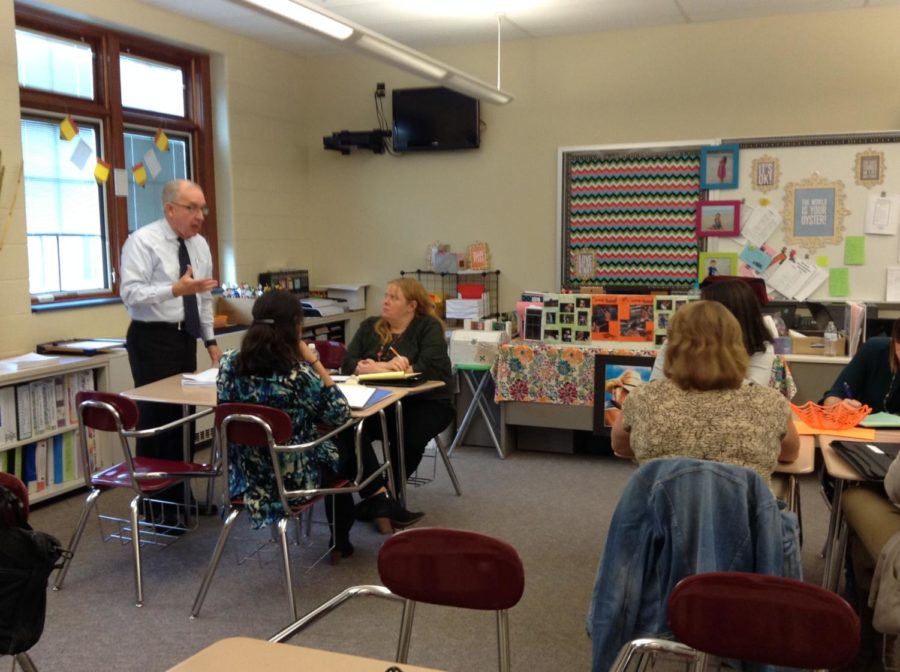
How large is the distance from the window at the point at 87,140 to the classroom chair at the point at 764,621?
4.24 metres

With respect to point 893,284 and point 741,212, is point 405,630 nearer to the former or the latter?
point 741,212

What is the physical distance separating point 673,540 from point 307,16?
8.90ft

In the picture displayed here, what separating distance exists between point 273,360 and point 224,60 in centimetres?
373

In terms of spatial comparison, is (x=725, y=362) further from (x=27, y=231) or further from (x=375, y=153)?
(x=375, y=153)

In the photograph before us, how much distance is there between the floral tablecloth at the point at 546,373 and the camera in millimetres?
4941

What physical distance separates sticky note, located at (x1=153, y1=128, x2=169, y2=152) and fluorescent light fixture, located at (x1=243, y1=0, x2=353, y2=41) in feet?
6.82

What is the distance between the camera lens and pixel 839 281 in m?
5.55

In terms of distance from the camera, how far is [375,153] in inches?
269

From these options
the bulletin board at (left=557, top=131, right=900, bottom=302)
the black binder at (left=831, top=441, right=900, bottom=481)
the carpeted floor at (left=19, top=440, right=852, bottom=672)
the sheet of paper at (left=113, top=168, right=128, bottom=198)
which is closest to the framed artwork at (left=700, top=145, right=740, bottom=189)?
the bulletin board at (left=557, top=131, right=900, bottom=302)

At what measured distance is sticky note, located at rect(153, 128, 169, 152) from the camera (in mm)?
5586

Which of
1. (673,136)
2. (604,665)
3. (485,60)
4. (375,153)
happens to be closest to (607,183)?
(673,136)

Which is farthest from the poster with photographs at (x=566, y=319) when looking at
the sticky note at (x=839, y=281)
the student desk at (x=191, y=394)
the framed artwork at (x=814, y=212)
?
the sticky note at (x=839, y=281)

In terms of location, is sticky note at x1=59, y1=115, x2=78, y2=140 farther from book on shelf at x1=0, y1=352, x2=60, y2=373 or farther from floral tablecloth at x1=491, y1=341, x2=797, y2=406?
floral tablecloth at x1=491, y1=341, x2=797, y2=406

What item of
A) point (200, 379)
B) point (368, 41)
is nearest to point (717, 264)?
point (368, 41)
